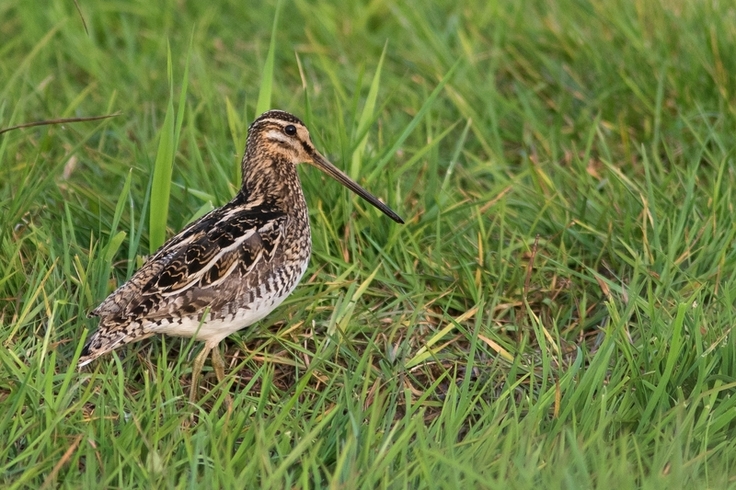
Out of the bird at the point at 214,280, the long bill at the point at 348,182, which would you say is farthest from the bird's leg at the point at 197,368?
the long bill at the point at 348,182

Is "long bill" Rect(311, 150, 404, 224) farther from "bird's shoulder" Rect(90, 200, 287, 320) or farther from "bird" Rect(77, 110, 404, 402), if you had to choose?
"bird's shoulder" Rect(90, 200, 287, 320)

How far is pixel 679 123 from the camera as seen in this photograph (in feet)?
19.2

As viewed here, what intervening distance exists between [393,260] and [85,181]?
1749 mm

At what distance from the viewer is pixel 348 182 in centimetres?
473

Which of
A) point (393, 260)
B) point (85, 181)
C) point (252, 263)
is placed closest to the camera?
point (252, 263)

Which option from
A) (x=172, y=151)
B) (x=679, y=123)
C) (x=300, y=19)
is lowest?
(x=679, y=123)

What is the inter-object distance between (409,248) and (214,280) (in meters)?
1.07

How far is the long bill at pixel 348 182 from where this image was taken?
4672 millimetres

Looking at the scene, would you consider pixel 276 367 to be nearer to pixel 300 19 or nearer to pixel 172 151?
pixel 172 151

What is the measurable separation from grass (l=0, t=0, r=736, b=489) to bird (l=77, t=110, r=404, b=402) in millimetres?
141

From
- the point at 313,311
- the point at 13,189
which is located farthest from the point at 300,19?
the point at 313,311

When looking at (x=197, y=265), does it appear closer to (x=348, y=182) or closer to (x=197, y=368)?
(x=197, y=368)

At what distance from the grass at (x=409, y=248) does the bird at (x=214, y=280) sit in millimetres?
141

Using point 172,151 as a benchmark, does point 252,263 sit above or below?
below
